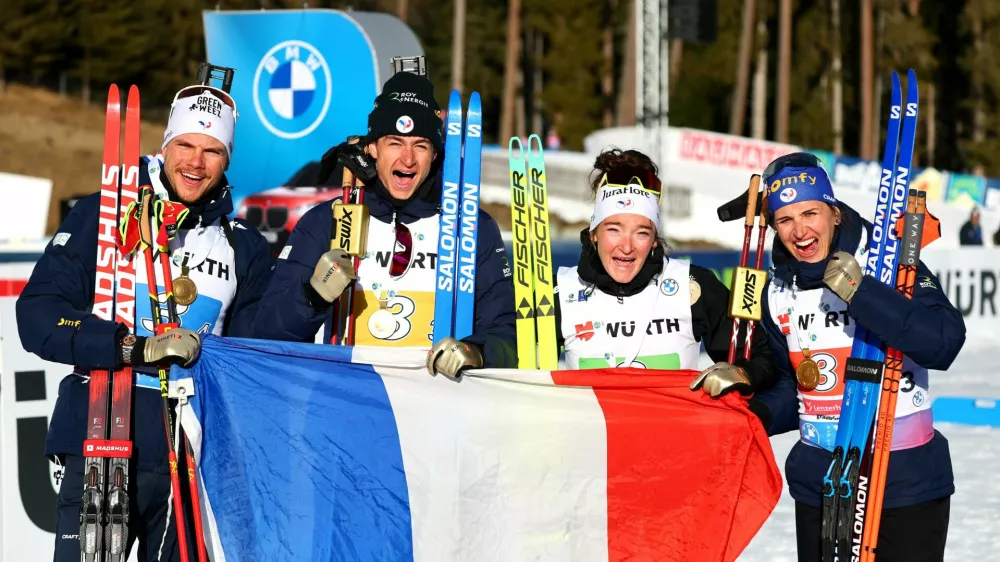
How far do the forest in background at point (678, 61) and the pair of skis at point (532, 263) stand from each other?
124 ft

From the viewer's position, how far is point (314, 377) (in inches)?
165

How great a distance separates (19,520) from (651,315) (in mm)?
3302

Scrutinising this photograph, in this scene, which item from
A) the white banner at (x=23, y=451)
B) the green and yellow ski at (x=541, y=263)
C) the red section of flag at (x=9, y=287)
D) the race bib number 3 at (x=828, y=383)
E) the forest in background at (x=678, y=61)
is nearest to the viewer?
the race bib number 3 at (x=828, y=383)

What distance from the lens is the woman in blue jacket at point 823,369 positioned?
4031 mm

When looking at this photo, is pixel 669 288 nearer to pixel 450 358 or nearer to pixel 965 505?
pixel 450 358

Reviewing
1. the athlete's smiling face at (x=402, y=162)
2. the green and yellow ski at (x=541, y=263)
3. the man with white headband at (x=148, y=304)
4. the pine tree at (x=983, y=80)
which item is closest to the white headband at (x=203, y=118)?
the man with white headband at (x=148, y=304)

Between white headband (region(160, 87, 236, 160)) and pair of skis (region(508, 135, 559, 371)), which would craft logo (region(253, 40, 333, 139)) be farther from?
white headband (region(160, 87, 236, 160))

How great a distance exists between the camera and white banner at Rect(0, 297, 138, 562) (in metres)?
5.89

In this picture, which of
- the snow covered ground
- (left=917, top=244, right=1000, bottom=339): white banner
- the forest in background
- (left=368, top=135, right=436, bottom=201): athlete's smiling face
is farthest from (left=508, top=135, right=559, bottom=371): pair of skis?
the forest in background

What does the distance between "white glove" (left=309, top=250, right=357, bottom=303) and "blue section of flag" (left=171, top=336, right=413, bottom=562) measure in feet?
0.86

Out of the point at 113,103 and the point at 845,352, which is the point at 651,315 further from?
the point at 113,103

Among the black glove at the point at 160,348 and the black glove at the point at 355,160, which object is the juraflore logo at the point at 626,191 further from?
the black glove at the point at 160,348

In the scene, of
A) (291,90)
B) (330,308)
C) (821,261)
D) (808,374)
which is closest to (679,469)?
(808,374)

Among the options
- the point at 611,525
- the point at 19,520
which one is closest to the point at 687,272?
the point at 611,525
